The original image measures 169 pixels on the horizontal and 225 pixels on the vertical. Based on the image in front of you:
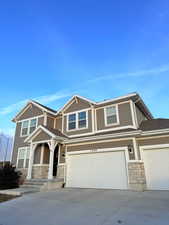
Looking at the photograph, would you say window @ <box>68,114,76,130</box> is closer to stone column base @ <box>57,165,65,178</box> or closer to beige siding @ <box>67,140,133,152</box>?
beige siding @ <box>67,140,133,152</box>

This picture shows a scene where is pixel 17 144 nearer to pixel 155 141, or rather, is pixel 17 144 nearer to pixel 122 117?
pixel 122 117

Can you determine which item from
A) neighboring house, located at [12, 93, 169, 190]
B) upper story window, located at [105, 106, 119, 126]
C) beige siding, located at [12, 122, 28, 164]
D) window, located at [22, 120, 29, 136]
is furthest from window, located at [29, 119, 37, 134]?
upper story window, located at [105, 106, 119, 126]

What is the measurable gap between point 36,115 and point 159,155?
10729 mm

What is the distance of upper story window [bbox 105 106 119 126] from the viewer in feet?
36.4

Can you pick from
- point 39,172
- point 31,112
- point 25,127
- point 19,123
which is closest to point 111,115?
point 39,172

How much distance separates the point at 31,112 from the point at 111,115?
8036mm

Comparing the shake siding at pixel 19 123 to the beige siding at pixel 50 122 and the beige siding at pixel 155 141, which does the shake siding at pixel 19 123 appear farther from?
the beige siding at pixel 155 141

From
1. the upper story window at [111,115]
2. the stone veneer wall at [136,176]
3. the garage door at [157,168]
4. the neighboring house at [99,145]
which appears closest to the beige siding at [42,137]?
the neighboring house at [99,145]

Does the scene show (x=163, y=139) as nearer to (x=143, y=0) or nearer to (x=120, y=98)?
(x=120, y=98)

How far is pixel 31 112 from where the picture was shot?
48.6 ft

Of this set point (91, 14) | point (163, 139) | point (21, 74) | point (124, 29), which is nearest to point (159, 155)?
point (163, 139)

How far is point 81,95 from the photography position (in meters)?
12.9

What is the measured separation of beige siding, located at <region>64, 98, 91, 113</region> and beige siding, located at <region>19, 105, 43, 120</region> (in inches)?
112

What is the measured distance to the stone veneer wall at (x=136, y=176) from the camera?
8328 millimetres
